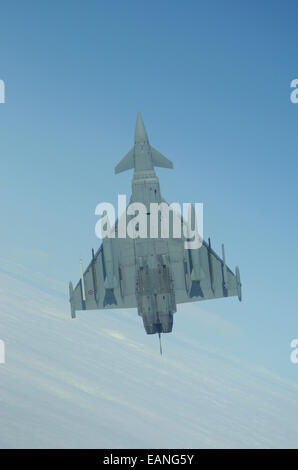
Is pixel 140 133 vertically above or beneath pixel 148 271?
above

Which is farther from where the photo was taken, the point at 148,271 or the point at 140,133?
the point at 140,133

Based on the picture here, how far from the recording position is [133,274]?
7019 cm

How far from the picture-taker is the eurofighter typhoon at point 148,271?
219 feet

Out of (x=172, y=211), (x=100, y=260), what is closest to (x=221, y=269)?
(x=172, y=211)

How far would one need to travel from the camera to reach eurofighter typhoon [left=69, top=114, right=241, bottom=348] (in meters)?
66.6

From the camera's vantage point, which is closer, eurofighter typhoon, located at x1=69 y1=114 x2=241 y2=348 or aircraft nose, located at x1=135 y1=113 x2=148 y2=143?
eurofighter typhoon, located at x1=69 y1=114 x2=241 y2=348

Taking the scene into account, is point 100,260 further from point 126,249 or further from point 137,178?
point 137,178

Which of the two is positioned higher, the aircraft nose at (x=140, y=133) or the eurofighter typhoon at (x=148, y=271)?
the aircraft nose at (x=140, y=133)

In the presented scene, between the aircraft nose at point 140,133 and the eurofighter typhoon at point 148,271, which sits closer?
the eurofighter typhoon at point 148,271

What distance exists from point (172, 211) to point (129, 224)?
184 inches

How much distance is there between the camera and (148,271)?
6750 cm

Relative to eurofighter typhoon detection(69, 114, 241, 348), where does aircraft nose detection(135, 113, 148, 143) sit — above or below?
above
